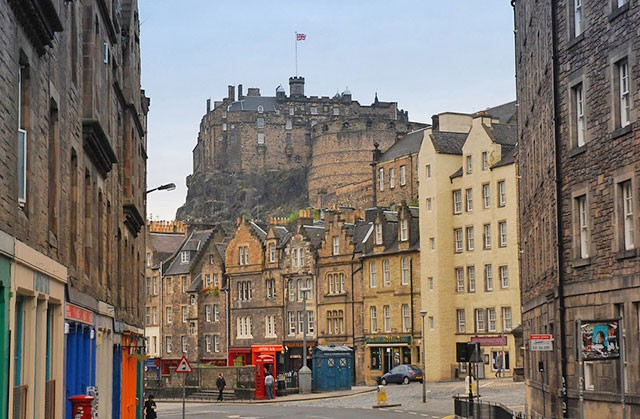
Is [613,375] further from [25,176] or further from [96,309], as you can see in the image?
[25,176]

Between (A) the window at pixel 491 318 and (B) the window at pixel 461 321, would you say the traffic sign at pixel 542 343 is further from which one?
(B) the window at pixel 461 321

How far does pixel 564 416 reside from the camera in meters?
27.3

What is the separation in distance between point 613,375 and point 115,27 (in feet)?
44.9

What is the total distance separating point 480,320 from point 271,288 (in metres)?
20.5

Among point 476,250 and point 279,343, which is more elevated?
point 476,250

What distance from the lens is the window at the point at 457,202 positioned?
238 ft

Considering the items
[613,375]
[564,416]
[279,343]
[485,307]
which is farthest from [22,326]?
[279,343]

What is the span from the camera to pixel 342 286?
8019 centimetres

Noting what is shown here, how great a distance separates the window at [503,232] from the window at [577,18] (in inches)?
1686

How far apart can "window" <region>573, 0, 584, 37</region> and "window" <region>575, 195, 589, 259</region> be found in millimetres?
3782

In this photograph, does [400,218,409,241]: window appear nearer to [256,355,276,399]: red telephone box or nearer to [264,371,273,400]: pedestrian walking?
[256,355,276,399]: red telephone box

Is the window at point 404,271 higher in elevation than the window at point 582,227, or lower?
higher

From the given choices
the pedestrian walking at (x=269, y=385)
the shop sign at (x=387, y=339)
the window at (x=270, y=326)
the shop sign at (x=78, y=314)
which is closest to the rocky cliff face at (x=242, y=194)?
the window at (x=270, y=326)

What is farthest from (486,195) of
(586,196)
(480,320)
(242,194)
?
(242,194)
